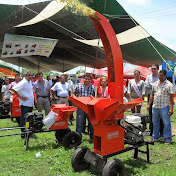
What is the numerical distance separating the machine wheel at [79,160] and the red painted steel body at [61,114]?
4.35 feet

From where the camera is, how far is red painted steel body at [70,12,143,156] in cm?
270

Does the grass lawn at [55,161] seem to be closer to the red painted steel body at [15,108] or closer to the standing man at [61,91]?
the red painted steel body at [15,108]

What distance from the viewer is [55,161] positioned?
12.0ft

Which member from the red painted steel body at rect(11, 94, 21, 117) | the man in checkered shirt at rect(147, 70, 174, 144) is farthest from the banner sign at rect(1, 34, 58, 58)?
the man in checkered shirt at rect(147, 70, 174, 144)

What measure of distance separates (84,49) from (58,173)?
1008 cm

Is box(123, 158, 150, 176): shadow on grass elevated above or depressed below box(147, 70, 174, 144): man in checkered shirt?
below

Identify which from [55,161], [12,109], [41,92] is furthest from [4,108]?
[55,161]

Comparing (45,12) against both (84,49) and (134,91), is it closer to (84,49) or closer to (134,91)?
(84,49)

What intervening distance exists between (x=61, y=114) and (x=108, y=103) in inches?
79.7

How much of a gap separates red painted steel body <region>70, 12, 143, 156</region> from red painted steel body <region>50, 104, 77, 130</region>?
1.52m

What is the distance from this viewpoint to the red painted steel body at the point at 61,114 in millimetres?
4406

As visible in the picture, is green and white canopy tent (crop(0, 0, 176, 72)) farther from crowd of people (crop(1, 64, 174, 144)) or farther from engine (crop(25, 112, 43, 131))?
engine (crop(25, 112, 43, 131))

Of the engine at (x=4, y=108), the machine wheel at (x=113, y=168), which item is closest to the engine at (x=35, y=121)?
the machine wheel at (x=113, y=168)

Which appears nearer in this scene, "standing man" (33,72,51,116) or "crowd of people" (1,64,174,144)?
"crowd of people" (1,64,174,144)
